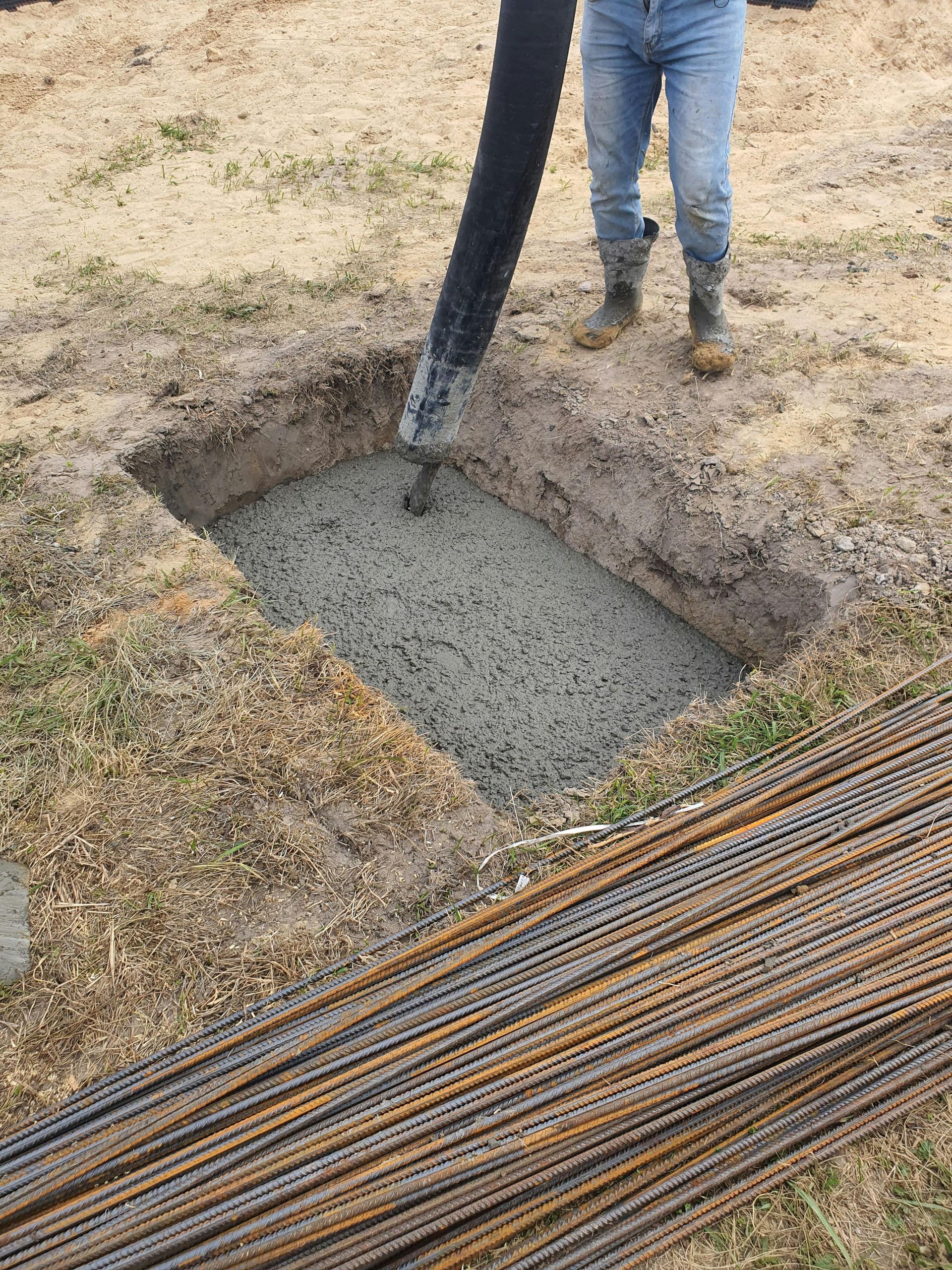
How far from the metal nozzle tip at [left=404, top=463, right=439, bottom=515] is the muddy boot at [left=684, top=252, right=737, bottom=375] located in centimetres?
122

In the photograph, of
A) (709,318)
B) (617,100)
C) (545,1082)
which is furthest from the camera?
(709,318)

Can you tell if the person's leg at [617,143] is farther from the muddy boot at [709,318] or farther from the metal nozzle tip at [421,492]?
the metal nozzle tip at [421,492]

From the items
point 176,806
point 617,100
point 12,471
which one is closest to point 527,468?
point 617,100

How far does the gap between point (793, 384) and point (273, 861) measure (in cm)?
284

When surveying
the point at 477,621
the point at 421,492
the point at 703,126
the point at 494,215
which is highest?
the point at 703,126

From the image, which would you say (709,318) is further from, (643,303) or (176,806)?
(176,806)

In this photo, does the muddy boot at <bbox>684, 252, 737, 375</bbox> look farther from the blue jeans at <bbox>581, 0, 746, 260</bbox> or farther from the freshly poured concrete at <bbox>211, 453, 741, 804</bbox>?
the freshly poured concrete at <bbox>211, 453, 741, 804</bbox>

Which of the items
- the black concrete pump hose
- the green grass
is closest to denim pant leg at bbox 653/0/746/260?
the black concrete pump hose

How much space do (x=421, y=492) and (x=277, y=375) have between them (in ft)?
2.71

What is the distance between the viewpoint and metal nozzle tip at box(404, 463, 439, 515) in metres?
3.77

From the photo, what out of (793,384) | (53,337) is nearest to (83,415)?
(53,337)

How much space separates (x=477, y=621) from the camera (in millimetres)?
3494

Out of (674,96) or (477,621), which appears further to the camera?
(477,621)

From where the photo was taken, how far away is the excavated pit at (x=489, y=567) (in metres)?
3.15
